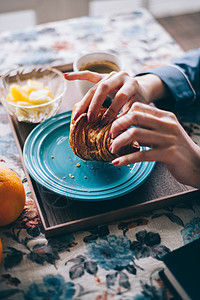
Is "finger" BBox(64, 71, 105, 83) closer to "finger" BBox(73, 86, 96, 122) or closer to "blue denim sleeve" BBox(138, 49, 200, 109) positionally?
"finger" BBox(73, 86, 96, 122)

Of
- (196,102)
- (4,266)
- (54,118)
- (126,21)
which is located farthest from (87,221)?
(126,21)

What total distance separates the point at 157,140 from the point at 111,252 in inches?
9.4

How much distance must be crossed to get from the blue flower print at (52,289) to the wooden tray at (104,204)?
0.09 metres

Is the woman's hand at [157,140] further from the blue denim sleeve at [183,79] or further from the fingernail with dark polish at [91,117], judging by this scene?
the blue denim sleeve at [183,79]

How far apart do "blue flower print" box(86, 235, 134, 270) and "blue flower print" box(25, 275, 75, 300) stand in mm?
72

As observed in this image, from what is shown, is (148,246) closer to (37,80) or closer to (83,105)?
(83,105)

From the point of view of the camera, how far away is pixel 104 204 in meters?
0.67

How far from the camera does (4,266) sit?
23.4 inches

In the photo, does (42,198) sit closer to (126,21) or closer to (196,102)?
(196,102)

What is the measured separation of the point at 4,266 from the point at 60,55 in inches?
30.9

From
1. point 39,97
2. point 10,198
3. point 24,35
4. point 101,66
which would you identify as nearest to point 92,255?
point 10,198

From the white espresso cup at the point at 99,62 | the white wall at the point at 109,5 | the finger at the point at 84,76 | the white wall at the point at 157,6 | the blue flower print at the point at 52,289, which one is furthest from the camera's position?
the white wall at the point at 157,6

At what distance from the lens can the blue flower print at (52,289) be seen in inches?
21.8

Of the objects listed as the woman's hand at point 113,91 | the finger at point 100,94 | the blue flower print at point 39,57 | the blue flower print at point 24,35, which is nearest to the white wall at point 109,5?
the blue flower print at point 24,35
